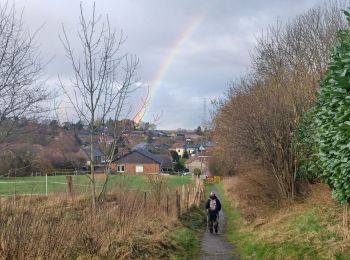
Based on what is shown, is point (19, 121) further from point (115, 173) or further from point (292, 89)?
point (292, 89)

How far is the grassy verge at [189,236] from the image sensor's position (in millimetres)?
13827

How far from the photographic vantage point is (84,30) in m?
13.3

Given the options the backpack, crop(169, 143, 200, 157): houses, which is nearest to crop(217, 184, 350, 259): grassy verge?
the backpack

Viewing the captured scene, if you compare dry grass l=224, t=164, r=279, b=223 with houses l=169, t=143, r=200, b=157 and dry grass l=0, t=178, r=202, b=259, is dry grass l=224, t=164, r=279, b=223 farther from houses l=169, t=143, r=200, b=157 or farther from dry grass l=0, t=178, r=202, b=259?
houses l=169, t=143, r=200, b=157

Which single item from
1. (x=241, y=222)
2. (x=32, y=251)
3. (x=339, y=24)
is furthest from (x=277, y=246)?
(x=339, y=24)

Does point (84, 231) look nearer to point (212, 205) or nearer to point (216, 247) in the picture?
point (216, 247)

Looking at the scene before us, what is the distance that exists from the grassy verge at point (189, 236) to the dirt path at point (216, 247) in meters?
0.23

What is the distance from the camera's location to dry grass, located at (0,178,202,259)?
8.38 meters

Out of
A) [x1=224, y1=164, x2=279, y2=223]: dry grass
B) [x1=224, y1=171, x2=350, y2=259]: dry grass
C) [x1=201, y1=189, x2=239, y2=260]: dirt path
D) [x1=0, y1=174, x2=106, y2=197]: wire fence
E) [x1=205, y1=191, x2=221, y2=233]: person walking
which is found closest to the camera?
[x1=224, y1=171, x2=350, y2=259]: dry grass

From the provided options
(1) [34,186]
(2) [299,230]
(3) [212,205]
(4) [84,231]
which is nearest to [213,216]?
(3) [212,205]

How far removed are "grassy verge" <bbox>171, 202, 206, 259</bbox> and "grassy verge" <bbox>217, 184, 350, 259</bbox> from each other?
143 cm

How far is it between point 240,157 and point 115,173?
33.8 feet

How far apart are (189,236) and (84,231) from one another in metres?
6.94

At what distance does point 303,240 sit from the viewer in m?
11.3
